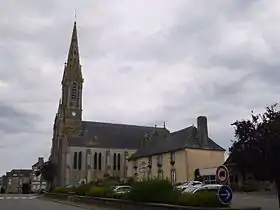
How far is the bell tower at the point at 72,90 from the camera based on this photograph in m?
112

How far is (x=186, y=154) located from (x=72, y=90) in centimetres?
5070

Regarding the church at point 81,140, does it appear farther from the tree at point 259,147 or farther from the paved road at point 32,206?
the tree at point 259,147

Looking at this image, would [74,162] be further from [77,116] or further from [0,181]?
[0,181]

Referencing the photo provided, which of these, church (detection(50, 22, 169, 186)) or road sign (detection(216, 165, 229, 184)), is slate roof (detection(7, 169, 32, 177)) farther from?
road sign (detection(216, 165, 229, 184))

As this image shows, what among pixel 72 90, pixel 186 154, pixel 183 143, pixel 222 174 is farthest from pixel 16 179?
pixel 222 174

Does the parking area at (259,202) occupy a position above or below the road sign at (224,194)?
below

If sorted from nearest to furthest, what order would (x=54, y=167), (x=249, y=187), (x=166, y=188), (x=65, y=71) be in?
(x=166, y=188), (x=249, y=187), (x=54, y=167), (x=65, y=71)

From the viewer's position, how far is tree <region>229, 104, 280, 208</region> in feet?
53.4

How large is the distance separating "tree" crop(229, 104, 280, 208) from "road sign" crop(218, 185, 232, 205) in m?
0.98

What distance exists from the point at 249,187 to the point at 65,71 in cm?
7471

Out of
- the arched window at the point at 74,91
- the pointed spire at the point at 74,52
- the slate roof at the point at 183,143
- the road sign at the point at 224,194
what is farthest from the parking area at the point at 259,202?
the pointed spire at the point at 74,52

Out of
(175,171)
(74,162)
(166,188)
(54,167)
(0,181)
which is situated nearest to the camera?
(166,188)

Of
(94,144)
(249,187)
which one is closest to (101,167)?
(94,144)

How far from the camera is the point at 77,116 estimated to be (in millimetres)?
112250
